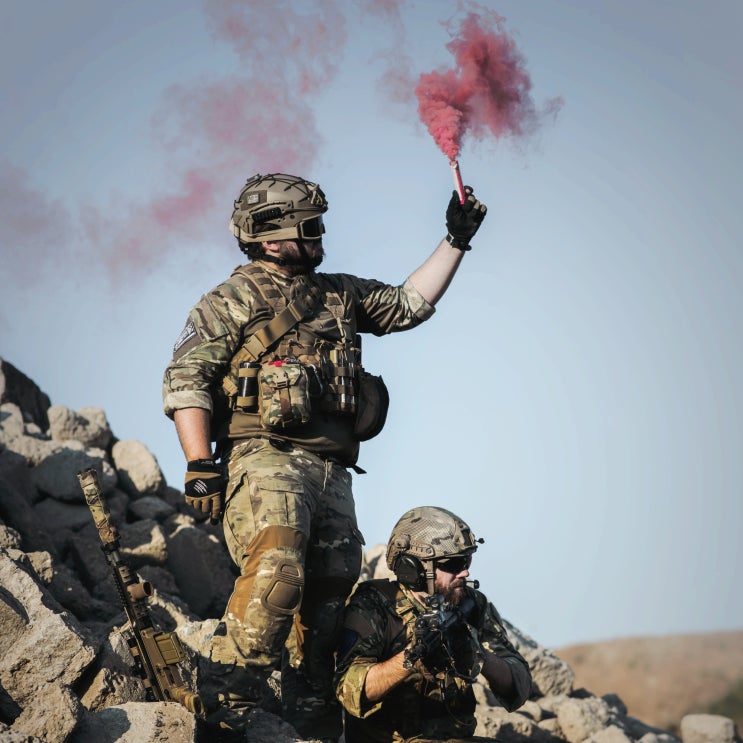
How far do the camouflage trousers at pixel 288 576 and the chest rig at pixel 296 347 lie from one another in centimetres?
33

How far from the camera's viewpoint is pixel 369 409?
287 inches

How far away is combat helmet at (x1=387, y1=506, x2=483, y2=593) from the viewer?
22.8ft

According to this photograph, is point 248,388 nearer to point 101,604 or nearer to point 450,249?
point 450,249

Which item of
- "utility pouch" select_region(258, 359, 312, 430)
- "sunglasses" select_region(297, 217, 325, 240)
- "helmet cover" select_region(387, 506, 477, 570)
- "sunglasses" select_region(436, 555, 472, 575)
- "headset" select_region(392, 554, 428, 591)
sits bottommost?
"headset" select_region(392, 554, 428, 591)

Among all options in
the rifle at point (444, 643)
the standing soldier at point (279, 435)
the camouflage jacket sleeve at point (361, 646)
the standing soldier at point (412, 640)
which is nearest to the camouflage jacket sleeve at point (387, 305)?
the standing soldier at point (279, 435)

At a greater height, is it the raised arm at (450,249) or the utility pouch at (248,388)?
the raised arm at (450,249)

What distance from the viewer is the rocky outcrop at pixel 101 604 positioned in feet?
20.2

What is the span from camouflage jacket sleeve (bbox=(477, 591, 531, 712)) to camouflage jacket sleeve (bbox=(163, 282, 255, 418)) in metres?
1.97

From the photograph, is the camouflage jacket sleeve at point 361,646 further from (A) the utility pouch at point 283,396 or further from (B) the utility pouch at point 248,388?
(B) the utility pouch at point 248,388

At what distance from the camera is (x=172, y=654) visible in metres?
6.68

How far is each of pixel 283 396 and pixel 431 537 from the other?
3.73 feet

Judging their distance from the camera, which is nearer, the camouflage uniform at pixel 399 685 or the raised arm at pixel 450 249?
the camouflage uniform at pixel 399 685

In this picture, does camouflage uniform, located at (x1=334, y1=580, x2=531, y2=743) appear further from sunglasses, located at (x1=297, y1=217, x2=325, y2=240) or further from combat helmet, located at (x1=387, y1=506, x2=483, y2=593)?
sunglasses, located at (x1=297, y1=217, x2=325, y2=240)

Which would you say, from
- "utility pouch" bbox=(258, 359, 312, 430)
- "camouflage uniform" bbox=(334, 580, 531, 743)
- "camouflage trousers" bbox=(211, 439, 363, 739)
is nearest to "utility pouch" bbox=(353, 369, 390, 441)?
"camouflage trousers" bbox=(211, 439, 363, 739)
